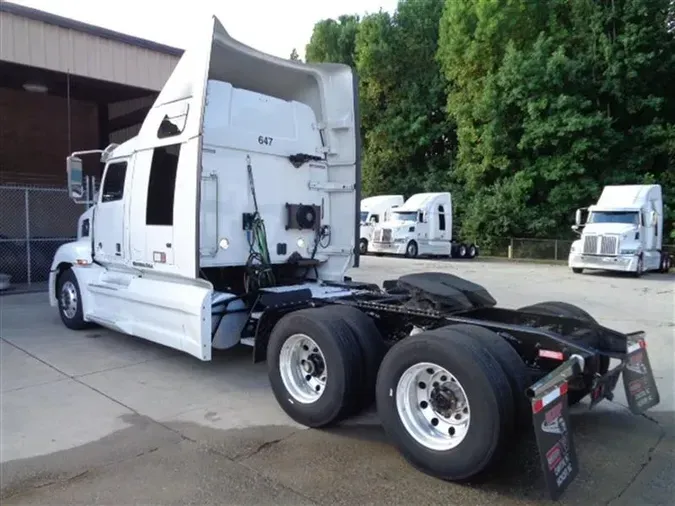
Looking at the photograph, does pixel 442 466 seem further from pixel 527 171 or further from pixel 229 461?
pixel 527 171

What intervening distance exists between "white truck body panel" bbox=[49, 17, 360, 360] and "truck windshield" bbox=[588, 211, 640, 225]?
17248mm

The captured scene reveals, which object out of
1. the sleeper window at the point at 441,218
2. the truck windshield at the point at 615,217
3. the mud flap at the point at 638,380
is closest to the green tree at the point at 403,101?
the sleeper window at the point at 441,218

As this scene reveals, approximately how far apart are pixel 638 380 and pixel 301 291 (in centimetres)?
315

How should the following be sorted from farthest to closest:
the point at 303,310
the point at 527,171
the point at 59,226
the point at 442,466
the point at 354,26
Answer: the point at 354,26, the point at 527,171, the point at 59,226, the point at 303,310, the point at 442,466

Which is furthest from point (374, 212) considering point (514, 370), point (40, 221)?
point (514, 370)

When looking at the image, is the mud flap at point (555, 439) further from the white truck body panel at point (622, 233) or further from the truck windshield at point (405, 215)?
the truck windshield at point (405, 215)

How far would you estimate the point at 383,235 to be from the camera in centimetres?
2764

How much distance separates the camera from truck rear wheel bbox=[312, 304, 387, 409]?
431 cm

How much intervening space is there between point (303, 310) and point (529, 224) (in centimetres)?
2626

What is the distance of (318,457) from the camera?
13.1 feet

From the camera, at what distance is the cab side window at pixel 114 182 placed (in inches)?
272

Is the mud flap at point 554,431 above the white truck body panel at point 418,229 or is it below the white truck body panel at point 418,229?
below

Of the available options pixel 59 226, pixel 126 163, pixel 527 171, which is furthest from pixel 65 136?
pixel 527 171

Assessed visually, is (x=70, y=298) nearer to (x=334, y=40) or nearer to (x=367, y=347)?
(x=367, y=347)
